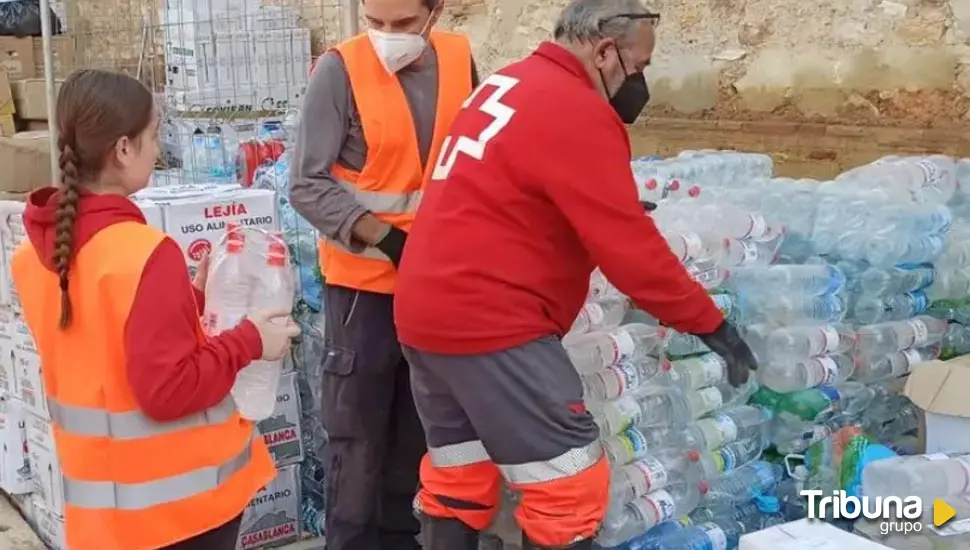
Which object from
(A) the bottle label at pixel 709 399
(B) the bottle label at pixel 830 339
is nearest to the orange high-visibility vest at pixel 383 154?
(A) the bottle label at pixel 709 399

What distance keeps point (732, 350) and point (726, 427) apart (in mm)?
963

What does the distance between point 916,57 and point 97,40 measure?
4.95m

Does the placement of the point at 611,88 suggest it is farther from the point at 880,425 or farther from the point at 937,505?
the point at 880,425

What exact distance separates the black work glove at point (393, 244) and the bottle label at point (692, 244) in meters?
0.92

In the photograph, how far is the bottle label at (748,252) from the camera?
3.65 metres

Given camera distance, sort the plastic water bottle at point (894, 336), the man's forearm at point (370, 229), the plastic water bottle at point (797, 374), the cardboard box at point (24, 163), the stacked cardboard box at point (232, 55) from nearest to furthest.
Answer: the man's forearm at point (370, 229), the plastic water bottle at point (797, 374), the plastic water bottle at point (894, 336), the stacked cardboard box at point (232, 55), the cardboard box at point (24, 163)

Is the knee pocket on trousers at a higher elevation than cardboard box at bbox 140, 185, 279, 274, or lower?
lower

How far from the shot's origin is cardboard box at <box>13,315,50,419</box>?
348cm

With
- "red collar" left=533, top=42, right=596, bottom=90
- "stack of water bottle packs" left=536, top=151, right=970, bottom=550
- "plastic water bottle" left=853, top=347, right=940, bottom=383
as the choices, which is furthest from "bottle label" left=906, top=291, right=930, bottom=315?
"red collar" left=533, top=42, right=596, bottom=90

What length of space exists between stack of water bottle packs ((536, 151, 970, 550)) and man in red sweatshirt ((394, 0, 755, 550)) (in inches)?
24.8

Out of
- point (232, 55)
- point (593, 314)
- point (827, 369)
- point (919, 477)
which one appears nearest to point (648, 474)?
point (593, 314)

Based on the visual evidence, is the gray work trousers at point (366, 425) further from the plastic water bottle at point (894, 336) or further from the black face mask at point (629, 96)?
the plastic water bottle at point (894, 336)

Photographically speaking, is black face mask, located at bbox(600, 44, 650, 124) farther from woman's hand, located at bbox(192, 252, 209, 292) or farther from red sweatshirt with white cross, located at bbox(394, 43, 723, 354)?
woman's hand, located at bbox(192, 252, 209, 292)

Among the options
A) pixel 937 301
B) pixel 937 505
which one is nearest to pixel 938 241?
pixel 937 301
